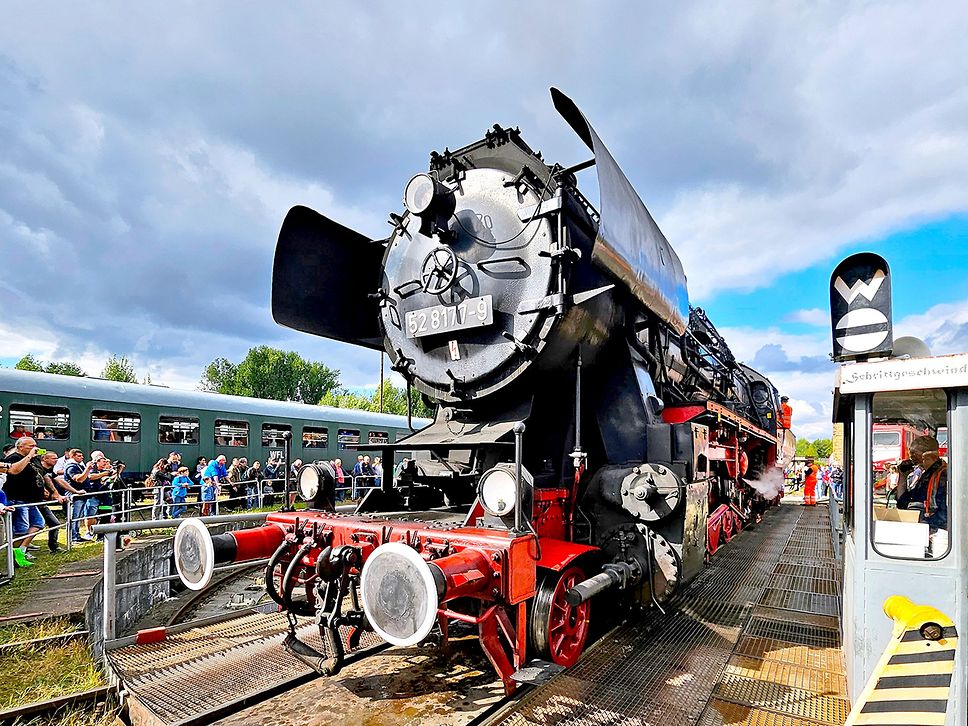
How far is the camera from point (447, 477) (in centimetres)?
482

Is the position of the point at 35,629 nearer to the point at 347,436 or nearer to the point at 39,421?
the point at 39,421

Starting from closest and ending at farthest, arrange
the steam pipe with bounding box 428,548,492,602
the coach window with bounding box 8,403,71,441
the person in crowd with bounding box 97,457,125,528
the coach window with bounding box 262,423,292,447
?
the steam pipe with bounding box 428,548,492,602 → the person in crowd with bounding box 97,457,125,528 → the coach window with bounding box 8,403,71,441 → the coach window with bounding box 262,423,292,447

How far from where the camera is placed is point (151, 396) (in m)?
13.6

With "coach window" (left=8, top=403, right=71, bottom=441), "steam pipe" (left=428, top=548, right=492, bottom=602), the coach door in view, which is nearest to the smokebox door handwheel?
"steam pipe" (left=428, top=548, right=492, bottom=602)

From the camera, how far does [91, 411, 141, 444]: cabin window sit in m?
12.5

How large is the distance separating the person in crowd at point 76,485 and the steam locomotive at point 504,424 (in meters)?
6.20

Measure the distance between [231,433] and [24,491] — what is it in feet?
25.1

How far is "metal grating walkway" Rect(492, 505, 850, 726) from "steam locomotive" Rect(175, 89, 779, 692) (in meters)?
0.28

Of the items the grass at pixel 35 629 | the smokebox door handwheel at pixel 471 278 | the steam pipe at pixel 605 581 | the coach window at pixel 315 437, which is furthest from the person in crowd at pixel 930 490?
the coach window at pixel 315 437

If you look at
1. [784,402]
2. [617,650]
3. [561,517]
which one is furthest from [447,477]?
[784,402]

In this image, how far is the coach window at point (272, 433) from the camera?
621 inches

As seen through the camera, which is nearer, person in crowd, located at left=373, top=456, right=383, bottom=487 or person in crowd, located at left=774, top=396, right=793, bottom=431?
person in crowd, located at left=373, top=456, right=383, bottom=487

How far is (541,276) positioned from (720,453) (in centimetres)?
348

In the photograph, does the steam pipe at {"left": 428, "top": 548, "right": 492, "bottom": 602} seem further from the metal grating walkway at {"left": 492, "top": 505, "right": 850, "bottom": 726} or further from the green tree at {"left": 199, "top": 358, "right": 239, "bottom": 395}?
the green tree at {"left": 199, "top": 358, "right": 239, "bottom": 395}
